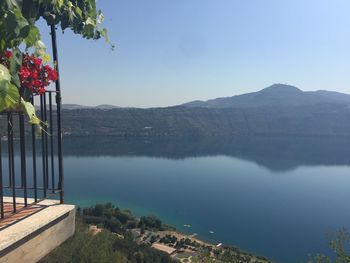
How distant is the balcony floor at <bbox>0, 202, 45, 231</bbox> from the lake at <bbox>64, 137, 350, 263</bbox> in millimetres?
31083

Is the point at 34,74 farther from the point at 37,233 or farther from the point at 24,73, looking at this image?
the point at 37,233

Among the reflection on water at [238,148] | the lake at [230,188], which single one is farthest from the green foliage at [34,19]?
the reflection on water at [238,148]

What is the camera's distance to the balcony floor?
8.33 feet

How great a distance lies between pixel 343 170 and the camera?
3108 inches

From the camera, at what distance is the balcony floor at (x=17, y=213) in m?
2.54

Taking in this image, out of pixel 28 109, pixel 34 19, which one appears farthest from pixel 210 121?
pixel 28 109

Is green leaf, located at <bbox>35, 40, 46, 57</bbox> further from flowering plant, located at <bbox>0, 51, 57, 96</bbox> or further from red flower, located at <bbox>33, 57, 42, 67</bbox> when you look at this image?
red flower, located at <bbox>33, 57, 42, 67</bbox>

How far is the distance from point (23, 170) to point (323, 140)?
142m

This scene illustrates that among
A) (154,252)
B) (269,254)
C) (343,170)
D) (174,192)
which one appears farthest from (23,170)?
(343,170)

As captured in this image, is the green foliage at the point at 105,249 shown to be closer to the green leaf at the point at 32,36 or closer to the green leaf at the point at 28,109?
the green leaf at the point at 28,109

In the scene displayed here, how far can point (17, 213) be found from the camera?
9.09 ft

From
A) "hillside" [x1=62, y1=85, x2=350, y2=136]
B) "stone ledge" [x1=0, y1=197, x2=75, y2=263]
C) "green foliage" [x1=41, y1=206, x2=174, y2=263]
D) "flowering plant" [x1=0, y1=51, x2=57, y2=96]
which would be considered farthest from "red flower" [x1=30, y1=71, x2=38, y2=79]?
"hillside" [x1=62, y1=85, x2=350, y2=136]

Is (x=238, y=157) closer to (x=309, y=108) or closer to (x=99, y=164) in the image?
(x=99, y=164)

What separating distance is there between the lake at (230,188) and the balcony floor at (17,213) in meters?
31.1
